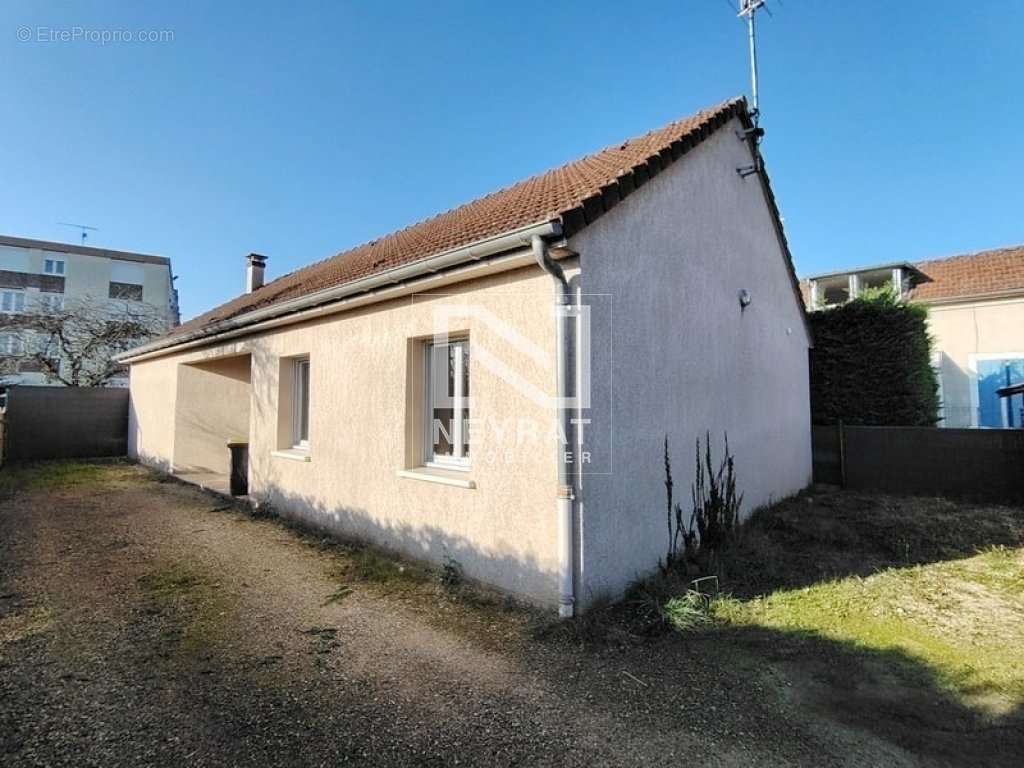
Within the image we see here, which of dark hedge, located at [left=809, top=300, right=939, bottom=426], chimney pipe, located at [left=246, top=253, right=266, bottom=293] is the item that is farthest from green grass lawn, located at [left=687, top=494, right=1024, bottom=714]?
chimney pipe, located at [left=246, top=253, right=266, bottom=293]

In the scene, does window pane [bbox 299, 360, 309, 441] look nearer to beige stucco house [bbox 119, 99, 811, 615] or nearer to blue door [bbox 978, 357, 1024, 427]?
beige stucco house [bbox 119, 99, 811, 615]

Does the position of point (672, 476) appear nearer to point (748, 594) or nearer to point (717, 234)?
point (748, 594)

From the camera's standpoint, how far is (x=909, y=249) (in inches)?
891

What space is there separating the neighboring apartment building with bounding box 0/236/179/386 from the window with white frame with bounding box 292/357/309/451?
124ft

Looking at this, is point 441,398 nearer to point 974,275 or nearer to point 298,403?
point 298,403

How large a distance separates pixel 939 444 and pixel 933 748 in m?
10.4

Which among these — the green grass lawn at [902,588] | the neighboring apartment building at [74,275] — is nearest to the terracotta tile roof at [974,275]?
the green grass lawn at [902,588]

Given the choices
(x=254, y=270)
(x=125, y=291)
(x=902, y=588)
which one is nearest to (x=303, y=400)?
(x=902, y=588)

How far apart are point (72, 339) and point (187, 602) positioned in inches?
979

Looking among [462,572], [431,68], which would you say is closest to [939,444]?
[462,572]

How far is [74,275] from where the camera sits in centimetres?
4362

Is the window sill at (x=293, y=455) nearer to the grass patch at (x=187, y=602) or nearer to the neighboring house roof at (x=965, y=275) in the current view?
the grass patch at (x=187, y=602)

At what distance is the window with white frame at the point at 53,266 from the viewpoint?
42875 mm

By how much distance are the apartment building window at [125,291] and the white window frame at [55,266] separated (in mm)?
3675
